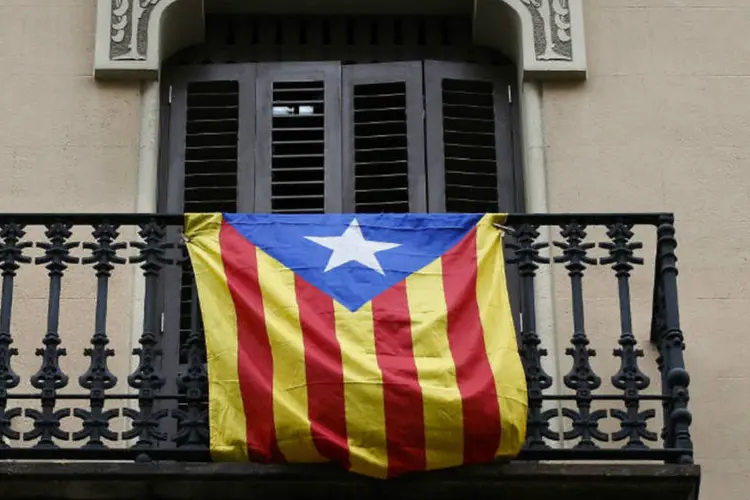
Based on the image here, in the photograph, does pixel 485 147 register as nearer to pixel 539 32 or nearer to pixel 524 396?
pixel 539 32

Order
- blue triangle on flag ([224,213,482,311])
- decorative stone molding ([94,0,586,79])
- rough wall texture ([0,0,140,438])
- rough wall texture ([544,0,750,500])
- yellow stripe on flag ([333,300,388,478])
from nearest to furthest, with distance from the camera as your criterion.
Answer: yellow stripe on flag ([333,300,388,478]) < blue triangle on flag ([224,213,482,311]) < rough wall texture ([544,0,750,500]) < rough wall texture ([0,0,140,438]) < decorative stone molding ([94,0,586,79])

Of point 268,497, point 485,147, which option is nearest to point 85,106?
point 485,147

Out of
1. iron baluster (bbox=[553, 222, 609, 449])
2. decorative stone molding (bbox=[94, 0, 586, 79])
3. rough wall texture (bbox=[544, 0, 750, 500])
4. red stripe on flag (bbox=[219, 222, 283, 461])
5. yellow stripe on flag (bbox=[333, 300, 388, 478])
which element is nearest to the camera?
yellow stripe on flag (bbox=[333, 300, 388, 478])

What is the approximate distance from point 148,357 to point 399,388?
152 centimetres

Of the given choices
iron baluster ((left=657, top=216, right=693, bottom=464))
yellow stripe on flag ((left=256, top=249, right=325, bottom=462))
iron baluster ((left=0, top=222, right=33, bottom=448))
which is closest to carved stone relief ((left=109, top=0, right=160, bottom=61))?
iron baluster ((left=0, top=222, right=33, bottom=448))

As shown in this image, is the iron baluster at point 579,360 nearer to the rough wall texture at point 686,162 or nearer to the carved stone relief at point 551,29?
the rough wall texture at point 686,162

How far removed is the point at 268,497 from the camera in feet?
39.2

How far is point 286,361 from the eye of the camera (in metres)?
12.1

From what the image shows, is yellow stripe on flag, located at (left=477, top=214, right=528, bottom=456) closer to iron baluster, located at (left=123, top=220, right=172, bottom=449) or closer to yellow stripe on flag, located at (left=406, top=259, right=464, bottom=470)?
yellow stripe on flag, located at (left=406, top=259, right=464, bottom=470)

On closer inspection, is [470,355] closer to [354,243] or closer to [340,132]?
[354,243]

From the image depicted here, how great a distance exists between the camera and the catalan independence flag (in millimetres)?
11852

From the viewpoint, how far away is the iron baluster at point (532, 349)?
12.2 metres

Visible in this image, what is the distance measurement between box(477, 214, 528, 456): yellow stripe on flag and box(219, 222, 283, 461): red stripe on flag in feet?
4.22

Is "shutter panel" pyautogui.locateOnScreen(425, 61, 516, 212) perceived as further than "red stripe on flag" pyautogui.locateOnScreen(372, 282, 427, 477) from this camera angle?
Yes
